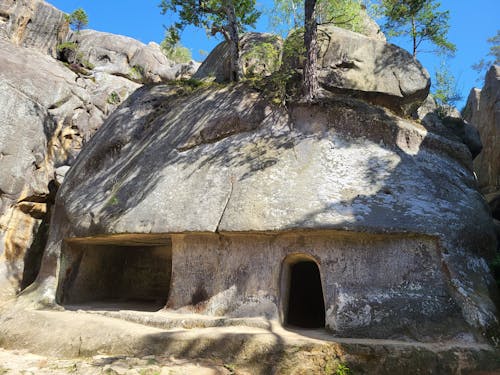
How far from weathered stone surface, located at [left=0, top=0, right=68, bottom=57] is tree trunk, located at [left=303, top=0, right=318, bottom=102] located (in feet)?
41.9

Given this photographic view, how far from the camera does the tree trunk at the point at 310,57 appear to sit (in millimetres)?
8734

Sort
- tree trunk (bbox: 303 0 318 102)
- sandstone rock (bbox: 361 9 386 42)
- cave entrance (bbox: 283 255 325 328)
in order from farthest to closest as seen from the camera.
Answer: sandstone rock (bbox: 361 9 386 42)
cave entrance (bbox: 283 255 325 328)
tree trunk (bbox: 303 0 318 102)

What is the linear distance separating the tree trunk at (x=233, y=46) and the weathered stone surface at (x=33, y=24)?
10222 mm

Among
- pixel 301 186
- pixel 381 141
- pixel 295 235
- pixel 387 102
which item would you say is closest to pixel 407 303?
pixel 295 235

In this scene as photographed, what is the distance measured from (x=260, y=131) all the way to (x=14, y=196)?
6.91 meters

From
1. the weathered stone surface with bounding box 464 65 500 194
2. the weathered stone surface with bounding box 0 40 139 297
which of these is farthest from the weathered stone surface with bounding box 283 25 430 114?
the weathered stone surface with bounding box 0 40 139 297

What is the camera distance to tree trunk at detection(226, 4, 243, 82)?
35.5 feet

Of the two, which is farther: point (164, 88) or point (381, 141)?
point (164, 88)

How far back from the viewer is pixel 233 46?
1090 cm

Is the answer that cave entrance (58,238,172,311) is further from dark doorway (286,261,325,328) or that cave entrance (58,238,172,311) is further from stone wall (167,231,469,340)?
dark doorway (286,261,325,328)

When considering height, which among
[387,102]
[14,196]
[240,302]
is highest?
[387,102]

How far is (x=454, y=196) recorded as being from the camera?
750cm

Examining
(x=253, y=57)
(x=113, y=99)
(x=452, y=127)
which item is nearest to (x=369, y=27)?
(x=253, y=57)

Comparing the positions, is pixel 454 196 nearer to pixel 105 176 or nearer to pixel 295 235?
pixel 295 235
